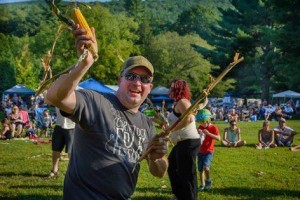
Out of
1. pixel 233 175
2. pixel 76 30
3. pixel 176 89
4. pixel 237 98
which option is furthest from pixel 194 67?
pixel 76 30

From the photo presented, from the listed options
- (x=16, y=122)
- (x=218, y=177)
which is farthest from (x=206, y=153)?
(x=16, y=122)

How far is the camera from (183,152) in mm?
5988

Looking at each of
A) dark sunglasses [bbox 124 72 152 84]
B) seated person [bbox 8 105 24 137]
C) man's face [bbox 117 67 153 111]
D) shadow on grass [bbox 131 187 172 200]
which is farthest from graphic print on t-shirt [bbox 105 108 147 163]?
seated person [bbox 8 105 24 137]

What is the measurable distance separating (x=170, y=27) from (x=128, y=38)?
42861mm

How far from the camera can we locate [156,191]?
25.7ft

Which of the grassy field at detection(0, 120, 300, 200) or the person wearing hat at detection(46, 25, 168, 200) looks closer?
the person wearing hat at detection(46, 25, 168, 200)

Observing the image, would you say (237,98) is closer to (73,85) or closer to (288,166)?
(288,166)

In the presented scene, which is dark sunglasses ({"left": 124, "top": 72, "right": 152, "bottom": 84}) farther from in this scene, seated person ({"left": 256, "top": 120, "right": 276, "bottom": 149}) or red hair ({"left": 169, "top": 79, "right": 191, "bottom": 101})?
seated person ({"left": 256, "top": 120, "right": 276, "bottom": 149})

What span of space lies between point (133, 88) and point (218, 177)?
6741 millimetres

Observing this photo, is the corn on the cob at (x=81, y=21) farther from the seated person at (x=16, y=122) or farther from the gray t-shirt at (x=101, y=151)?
the seated person at (x=16, y=122)

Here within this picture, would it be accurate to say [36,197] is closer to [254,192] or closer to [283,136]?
[254,192]

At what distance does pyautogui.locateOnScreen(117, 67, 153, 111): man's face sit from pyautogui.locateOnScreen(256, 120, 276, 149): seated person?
1282 cm

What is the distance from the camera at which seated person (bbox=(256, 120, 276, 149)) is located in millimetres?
15312

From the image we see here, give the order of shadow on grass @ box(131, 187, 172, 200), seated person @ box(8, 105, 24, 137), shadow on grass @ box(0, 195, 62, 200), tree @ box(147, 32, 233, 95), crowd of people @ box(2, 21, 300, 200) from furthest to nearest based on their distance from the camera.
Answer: tree @ box(147, 32, 233, 95), seated person @ box(8, 105, 24, 137), shadow on grass @ box(131, 187, 172, 200), shadow on grass @ box(0, 195, 62, 200), crowd of people @ box(2, 21, 300, 200)
